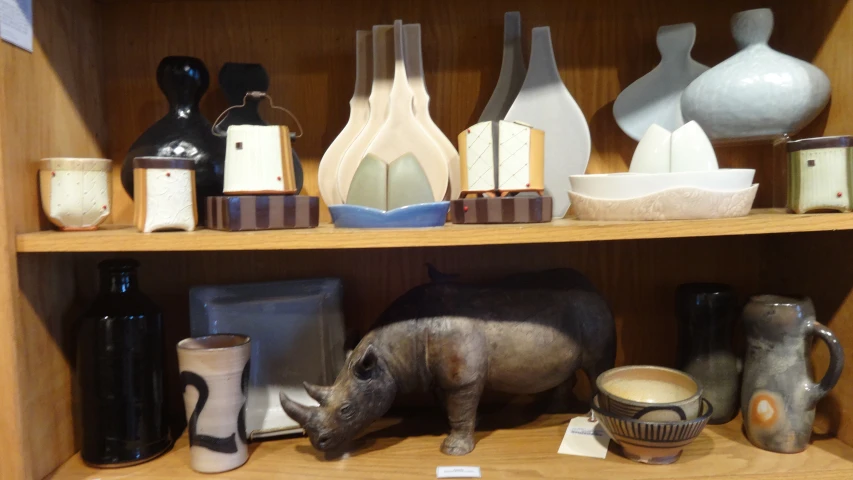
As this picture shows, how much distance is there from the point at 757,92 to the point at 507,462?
2.07 ft

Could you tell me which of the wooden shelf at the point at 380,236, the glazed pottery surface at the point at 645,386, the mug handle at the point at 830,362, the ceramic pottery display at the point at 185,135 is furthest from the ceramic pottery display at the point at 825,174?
the ceramic pottery display at the point at 185,135

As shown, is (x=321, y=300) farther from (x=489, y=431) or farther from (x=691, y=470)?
(x=691, y=470)

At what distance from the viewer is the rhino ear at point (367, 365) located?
2.60 feet

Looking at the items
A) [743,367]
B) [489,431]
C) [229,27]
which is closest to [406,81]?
[229,27]

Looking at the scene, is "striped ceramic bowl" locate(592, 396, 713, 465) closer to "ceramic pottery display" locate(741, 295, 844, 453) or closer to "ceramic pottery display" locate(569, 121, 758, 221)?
"ceramic pottery display" locate(741, 295, 844, 453)

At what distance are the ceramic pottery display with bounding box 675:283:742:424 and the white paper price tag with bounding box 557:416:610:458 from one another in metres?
0.18

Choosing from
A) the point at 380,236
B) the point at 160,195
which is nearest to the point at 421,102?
the point at 380,236

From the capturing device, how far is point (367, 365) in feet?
2.62

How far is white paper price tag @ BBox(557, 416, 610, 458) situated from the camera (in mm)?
848

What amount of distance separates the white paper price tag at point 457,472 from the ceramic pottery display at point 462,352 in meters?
0.04

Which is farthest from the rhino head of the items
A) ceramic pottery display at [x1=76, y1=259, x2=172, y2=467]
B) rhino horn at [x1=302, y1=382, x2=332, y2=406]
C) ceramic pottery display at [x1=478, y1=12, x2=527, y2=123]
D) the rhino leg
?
ceramic pottery display at [x1=478, y1=12, x2=527, y2=123]

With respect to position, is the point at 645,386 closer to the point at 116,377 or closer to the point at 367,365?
the point at 367,365

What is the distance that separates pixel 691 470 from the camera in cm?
79

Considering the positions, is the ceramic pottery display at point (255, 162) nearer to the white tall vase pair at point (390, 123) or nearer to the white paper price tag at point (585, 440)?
the white tall vase pair at point (390, 123)
